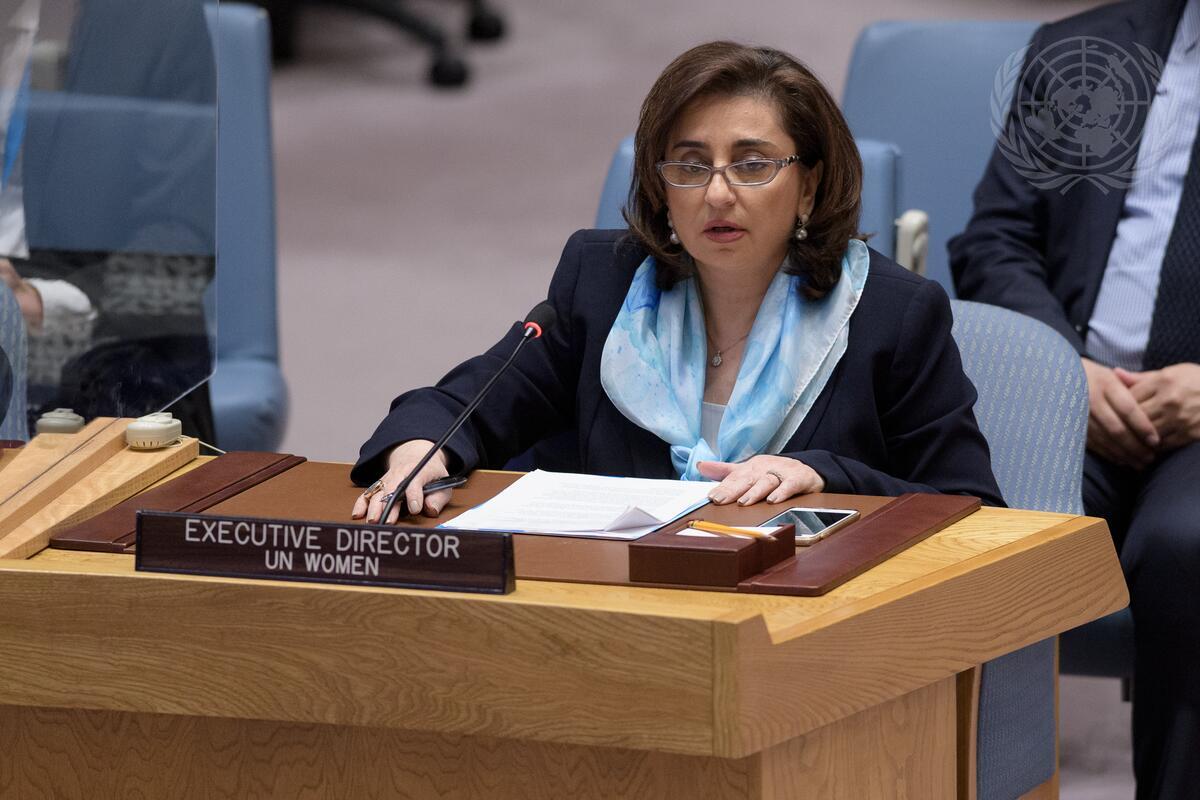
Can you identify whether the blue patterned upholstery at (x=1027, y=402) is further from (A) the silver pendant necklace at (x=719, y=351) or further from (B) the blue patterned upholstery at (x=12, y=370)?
(B) the blue patterned upholstery at (x=12, y=370)

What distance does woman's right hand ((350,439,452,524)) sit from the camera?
168 cm

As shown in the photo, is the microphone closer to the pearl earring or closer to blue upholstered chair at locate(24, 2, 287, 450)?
the pearl earring

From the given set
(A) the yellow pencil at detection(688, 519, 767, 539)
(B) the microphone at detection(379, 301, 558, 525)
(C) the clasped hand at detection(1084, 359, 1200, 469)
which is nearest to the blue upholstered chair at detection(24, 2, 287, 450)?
(B) the microphone at detection(379, 301, 558, 525)

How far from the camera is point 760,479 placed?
5.73ft

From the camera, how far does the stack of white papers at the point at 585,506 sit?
63.1 inches

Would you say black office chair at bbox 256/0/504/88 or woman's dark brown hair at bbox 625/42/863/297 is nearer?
woman's dark brown hair at bbox 625/42/863/297

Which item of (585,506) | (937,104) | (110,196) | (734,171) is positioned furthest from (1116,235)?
(110,196)

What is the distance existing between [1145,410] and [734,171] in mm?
852

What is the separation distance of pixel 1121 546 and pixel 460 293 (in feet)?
9.13

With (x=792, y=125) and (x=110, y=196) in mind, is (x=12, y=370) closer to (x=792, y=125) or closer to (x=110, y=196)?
(x=110, y=196)

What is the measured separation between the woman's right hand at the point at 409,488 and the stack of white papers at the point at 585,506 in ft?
0.14

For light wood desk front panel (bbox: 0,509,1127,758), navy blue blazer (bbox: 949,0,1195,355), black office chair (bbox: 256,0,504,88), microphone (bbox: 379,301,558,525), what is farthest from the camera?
black office chair (bbox: 256,0,504,88)

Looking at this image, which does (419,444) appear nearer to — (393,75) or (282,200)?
(282,200)

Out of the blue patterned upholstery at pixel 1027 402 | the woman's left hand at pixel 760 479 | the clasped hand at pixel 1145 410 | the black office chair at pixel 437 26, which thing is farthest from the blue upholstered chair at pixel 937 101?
the black office chair at pixel 437 26
